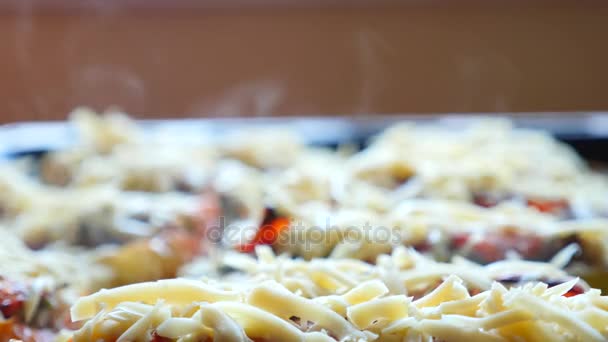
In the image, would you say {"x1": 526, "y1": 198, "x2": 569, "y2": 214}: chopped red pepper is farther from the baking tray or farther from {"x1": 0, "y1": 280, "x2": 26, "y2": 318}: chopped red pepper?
{"x1": 0, "y1": 280, "x2": 26, "y2": 318}: chopped red pepper

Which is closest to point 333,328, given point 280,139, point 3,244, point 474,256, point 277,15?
point 474,256

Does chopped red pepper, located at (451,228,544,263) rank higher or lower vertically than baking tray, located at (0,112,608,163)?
lower

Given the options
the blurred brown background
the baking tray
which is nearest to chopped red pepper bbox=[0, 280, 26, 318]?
the blurred brown background

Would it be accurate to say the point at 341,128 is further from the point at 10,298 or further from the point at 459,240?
the point at 10,298

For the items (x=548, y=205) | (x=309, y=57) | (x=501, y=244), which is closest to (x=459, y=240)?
(x=501, y=244)

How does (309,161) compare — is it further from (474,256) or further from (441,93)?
(474,256)

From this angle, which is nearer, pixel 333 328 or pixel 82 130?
pixel 333 328

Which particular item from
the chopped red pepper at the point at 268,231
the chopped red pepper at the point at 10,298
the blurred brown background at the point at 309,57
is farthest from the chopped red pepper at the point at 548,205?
the chopped red pepper at the point at 10,298
